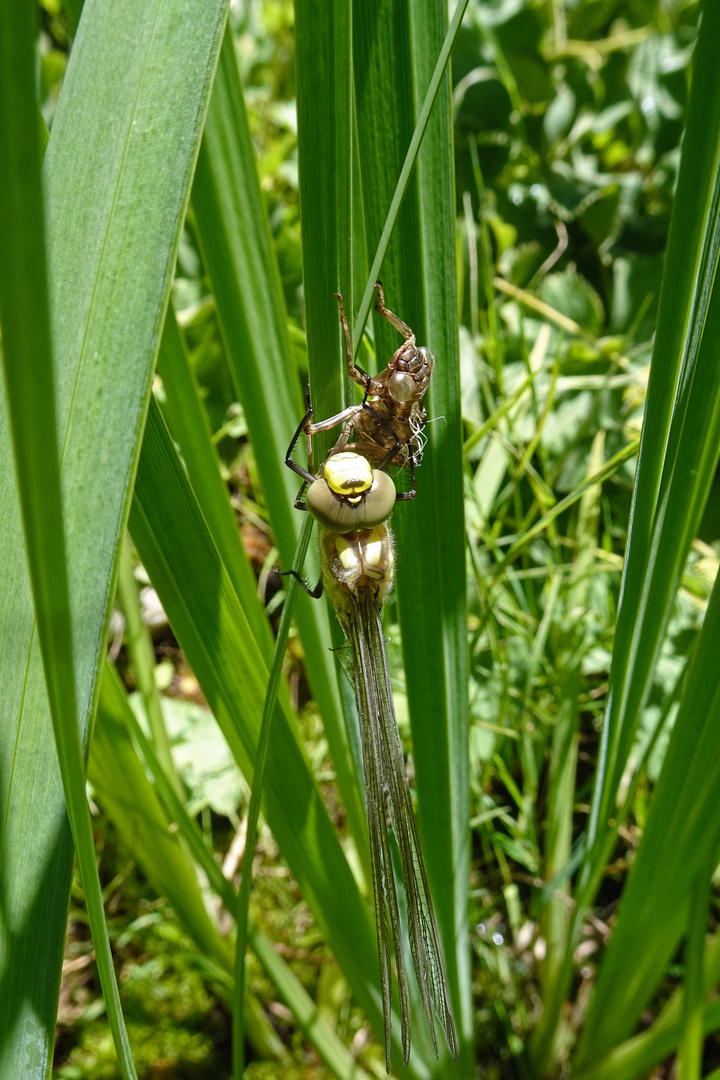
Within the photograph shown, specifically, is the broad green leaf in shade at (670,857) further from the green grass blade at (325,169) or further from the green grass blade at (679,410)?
the green grass blade at (325,169)

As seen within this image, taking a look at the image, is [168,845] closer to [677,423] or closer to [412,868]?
[412,868]

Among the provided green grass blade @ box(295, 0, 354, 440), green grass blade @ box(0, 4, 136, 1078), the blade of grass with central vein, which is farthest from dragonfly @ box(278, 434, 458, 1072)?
green grass blade @ box(0, 4, 136, 1078)

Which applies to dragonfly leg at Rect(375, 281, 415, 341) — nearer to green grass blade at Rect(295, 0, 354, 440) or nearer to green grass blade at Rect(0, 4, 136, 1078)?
green grass blade at Rect(295, 0, 354, 440)

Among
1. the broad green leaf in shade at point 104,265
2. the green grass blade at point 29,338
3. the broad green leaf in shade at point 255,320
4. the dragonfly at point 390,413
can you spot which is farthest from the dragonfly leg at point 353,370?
the green grass blade at point 29,338

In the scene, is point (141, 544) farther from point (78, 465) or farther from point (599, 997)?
point (599, 997)

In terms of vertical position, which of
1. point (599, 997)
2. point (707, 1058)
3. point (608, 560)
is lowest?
point (707, 1058)

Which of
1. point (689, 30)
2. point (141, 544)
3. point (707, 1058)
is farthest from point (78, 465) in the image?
point (689, 30)
